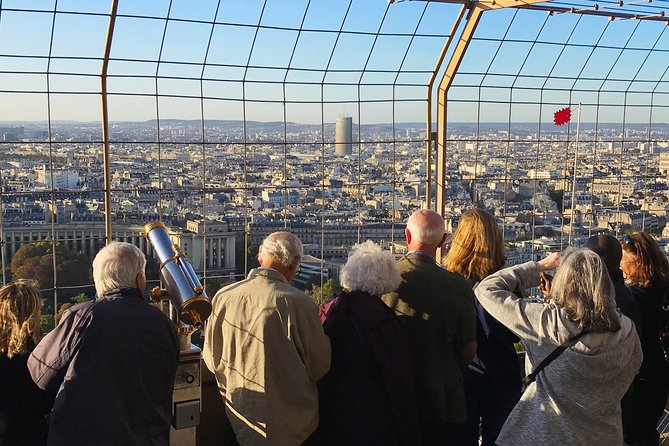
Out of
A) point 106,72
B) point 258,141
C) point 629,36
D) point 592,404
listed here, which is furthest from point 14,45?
point 629,36

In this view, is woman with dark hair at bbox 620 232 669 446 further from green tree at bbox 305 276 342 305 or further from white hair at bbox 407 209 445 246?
green tree at bbox 305 276 342 305

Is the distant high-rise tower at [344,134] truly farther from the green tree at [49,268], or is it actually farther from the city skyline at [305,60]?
the green tree at [49,268]

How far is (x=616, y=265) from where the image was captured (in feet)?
12.1

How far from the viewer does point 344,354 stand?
11.2ft

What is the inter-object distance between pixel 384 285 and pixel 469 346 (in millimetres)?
543

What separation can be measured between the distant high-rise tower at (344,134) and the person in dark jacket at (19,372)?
2.89 m

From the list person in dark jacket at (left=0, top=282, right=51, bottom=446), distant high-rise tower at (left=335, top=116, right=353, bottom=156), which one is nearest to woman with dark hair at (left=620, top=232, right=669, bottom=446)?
distant high-rise tower at (left=335, top=116, right=353, bottom=156)

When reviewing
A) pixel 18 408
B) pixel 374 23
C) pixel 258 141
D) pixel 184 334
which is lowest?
pixel 18 408

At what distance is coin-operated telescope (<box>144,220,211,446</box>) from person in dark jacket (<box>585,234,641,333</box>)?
70.5 inches

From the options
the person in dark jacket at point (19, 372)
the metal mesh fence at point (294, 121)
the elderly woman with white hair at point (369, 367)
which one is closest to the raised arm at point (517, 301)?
the elderly woman with white hair at point (369, 367)

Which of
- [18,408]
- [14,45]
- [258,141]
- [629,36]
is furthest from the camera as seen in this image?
[629,36]

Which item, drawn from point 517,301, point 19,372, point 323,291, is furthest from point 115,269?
point 323,291

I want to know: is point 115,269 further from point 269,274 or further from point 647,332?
point 647,332

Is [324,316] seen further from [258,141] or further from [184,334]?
[258,141]
